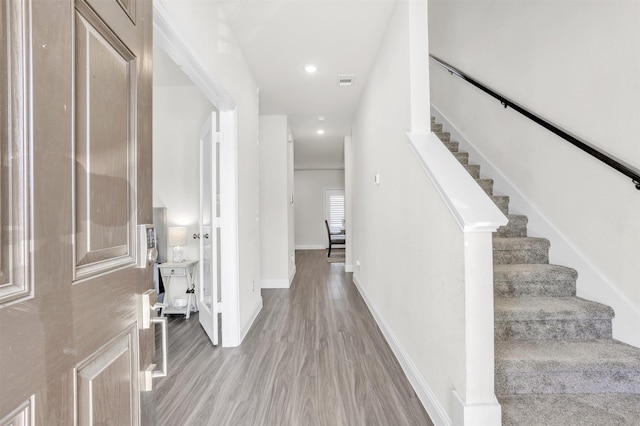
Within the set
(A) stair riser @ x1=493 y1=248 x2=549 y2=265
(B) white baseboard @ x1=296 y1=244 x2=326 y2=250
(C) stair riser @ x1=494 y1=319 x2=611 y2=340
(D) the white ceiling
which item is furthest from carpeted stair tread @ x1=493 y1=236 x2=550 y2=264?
(B) white baseboard @ x1=296 y1=244 x2=326 y2=250

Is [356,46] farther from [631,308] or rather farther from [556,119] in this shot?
[631,308]

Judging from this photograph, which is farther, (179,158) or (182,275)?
(179,158)

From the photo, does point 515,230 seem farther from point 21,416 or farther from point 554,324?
point 21,416

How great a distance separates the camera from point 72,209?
1.95 ft

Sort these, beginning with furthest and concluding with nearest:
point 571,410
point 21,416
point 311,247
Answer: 1. point 311,247
2. point 571,410
3. point 21,416

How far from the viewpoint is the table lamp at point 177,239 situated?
11.1 ft

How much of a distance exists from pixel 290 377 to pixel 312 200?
320 inches

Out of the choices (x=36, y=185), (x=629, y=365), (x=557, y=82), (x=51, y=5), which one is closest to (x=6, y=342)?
(x=36, y=185)

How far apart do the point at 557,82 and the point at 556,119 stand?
268 millimetres

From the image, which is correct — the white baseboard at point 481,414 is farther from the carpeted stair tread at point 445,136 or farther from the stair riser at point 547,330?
the carpeted stair tread at point 445,136

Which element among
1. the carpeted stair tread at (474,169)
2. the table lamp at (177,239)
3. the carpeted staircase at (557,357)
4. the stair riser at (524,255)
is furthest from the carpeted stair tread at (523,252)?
the table lamp at (177,239)

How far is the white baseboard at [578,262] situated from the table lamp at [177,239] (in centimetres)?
335

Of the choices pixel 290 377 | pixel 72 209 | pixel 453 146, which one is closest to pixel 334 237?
pixel 453 146

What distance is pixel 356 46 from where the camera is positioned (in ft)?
9.23
